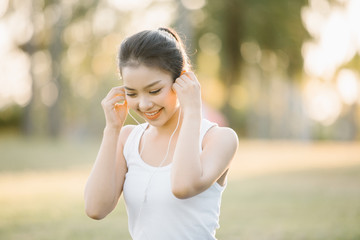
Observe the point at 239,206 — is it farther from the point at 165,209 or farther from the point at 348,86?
the point at 348,86

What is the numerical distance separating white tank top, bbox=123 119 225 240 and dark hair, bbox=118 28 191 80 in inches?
14.2

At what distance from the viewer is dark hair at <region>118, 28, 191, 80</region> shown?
2.55m

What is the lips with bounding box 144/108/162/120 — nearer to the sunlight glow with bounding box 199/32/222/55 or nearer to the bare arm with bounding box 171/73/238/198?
the bare arm with bounding box 171/73/238/198

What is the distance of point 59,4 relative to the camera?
89.4 feet

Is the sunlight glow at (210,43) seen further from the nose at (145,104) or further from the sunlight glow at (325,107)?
the nose at (145,104)

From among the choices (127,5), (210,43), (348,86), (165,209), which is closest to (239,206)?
(165,209)

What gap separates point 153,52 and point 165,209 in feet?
2.60

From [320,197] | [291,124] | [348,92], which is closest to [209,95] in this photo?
[291,124]

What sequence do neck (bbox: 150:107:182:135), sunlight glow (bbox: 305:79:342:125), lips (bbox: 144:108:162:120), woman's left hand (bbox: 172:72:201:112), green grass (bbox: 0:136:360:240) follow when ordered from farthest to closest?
sunlight glow (bbox: 305:79:342:125) → green grass (bbox: 0:136:360:240) → neck (bbox: 150:107:182:135) → lips (bbox: 144:108:162:120) → woman's left hand (bbox: 172:72:201:112)

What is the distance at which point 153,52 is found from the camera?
2.55 meters

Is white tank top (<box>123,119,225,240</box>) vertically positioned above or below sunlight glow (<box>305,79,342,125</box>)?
above

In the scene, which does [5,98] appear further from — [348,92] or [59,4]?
[348,92]

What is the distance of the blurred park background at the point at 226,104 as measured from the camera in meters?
7.35

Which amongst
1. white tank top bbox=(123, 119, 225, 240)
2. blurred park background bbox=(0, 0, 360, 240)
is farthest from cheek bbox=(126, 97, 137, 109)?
blurred park background bbox=(0, 0, 360, 240)
